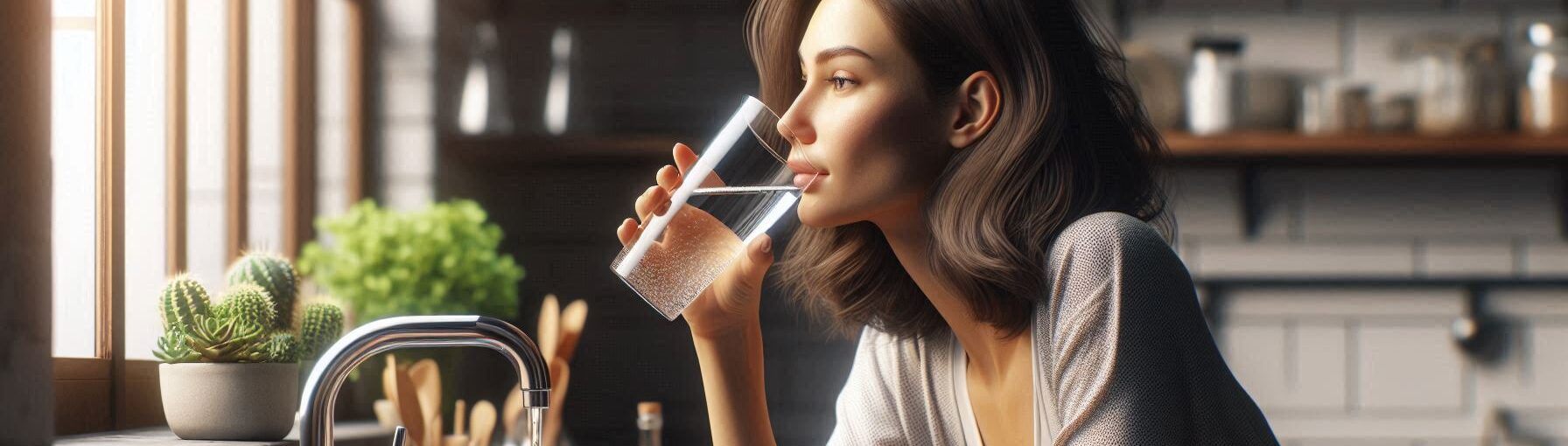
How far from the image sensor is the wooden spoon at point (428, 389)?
1.47 metres

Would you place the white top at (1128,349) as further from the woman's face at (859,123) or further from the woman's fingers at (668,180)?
the woman's fingers at (668,180)

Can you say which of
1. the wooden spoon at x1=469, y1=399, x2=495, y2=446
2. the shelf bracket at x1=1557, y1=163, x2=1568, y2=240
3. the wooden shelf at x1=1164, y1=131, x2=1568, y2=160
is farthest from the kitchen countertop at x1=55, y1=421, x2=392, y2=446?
the shelf bracket at x1=1557, y1=163, x2=1568, y2=240

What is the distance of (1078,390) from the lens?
0.85m

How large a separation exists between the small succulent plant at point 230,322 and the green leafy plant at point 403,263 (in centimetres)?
56

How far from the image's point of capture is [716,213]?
0.85 meters

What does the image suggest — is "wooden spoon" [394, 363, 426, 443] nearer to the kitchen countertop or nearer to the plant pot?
the kitchen countertop

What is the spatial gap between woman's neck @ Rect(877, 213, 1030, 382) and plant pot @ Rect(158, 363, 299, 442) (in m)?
0.57

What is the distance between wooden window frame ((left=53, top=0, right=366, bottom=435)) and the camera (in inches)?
51.3

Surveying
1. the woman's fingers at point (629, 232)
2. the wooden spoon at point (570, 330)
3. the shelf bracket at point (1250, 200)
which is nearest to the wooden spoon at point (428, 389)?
the wooden spoon at point (570, 330)

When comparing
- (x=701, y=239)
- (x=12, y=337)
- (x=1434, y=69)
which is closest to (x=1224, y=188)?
(x=1434, y=69)

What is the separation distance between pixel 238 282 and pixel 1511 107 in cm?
209

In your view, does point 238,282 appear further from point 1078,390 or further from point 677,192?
point 1078,390

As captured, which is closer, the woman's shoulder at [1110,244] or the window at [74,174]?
the woman's shoulder at [1110,244]

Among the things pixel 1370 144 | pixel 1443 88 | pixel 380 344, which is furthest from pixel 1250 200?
pixel 380 344
